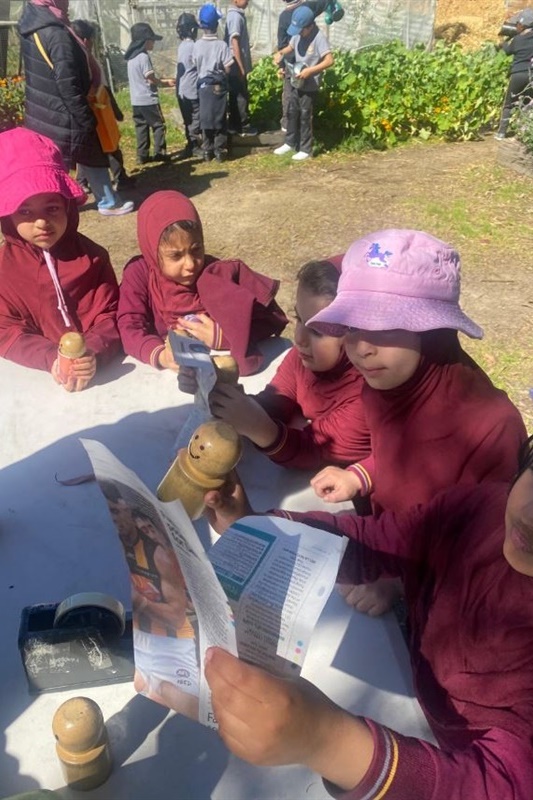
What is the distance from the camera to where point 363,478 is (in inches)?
64.6

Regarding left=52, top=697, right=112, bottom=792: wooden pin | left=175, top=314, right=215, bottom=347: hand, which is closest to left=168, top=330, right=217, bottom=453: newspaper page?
left=175, top=314, right=215, bottom=347: hand

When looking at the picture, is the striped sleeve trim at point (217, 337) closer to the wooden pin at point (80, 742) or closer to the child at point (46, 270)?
the child at point (46, 270)

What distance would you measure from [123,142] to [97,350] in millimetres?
7600

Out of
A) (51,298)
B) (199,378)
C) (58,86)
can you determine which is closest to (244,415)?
(199,378)

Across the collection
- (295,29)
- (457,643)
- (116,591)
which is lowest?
(116,591)

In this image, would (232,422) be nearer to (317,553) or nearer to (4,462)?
(4,462)

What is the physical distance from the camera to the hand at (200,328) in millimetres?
2240

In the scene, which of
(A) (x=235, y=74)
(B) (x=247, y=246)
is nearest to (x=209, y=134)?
(A) (x=235, y=74)

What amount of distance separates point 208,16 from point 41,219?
674 centimetres

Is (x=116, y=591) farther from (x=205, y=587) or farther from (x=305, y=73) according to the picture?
(x=305, y=73)

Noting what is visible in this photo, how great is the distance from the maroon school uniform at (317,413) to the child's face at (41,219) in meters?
0.89

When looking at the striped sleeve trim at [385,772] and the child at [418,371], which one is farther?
the child at [418,371]

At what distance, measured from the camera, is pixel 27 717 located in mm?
1112

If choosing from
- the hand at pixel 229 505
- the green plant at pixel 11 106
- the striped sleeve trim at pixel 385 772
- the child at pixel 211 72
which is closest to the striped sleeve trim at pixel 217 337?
the hand at pixel 229 505
